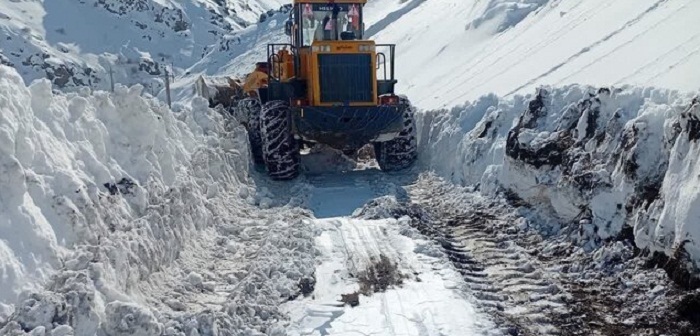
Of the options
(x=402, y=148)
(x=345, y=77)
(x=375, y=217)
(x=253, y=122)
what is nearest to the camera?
(x=375, y=217)

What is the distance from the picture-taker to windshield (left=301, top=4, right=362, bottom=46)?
13211 mm

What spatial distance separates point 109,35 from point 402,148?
274 feet

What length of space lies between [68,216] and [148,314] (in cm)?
115

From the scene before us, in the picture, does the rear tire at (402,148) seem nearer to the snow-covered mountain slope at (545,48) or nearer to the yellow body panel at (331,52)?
the yellow body panel at (331,52)

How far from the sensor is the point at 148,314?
16.7ft

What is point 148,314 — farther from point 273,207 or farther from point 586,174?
point 273,207

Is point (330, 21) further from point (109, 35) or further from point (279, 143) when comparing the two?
point (109, 35)

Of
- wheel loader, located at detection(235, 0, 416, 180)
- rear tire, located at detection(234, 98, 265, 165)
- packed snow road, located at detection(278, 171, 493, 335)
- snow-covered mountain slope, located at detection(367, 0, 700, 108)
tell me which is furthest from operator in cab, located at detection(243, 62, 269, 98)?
packed snow road, located at detection(278, 171, 493, 335)

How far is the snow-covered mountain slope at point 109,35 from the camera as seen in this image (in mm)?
73500

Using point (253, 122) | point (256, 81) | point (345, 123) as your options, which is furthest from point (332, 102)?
point (256, 81)

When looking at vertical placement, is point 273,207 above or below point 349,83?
below

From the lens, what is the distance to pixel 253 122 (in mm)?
14258

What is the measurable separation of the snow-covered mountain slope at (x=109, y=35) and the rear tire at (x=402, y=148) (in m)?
60.4

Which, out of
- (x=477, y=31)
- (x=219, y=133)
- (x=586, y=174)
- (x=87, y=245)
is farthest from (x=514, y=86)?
(x=477, y=31)
